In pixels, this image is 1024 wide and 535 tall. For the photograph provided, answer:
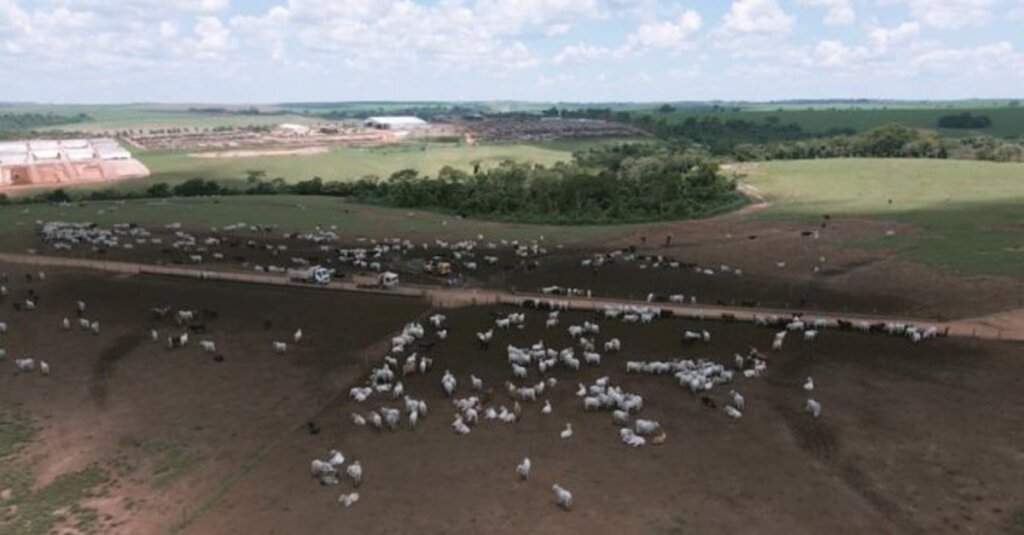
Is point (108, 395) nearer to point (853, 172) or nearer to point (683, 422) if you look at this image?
point (683, 422)

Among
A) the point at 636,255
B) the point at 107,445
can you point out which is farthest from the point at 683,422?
the point at 636,255

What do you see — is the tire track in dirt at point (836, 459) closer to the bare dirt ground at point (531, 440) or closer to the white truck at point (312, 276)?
the bare dirt ground at point (531, 440)

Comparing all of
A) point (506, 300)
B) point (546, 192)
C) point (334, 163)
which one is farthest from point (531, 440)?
point (334, 163)

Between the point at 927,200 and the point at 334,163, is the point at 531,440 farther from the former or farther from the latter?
the point at 334,163

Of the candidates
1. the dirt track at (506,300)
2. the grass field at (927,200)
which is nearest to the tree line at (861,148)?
the grass field at (927,200)

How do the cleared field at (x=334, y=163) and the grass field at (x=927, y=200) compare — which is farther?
the cleared field at (x=334, y=163)
